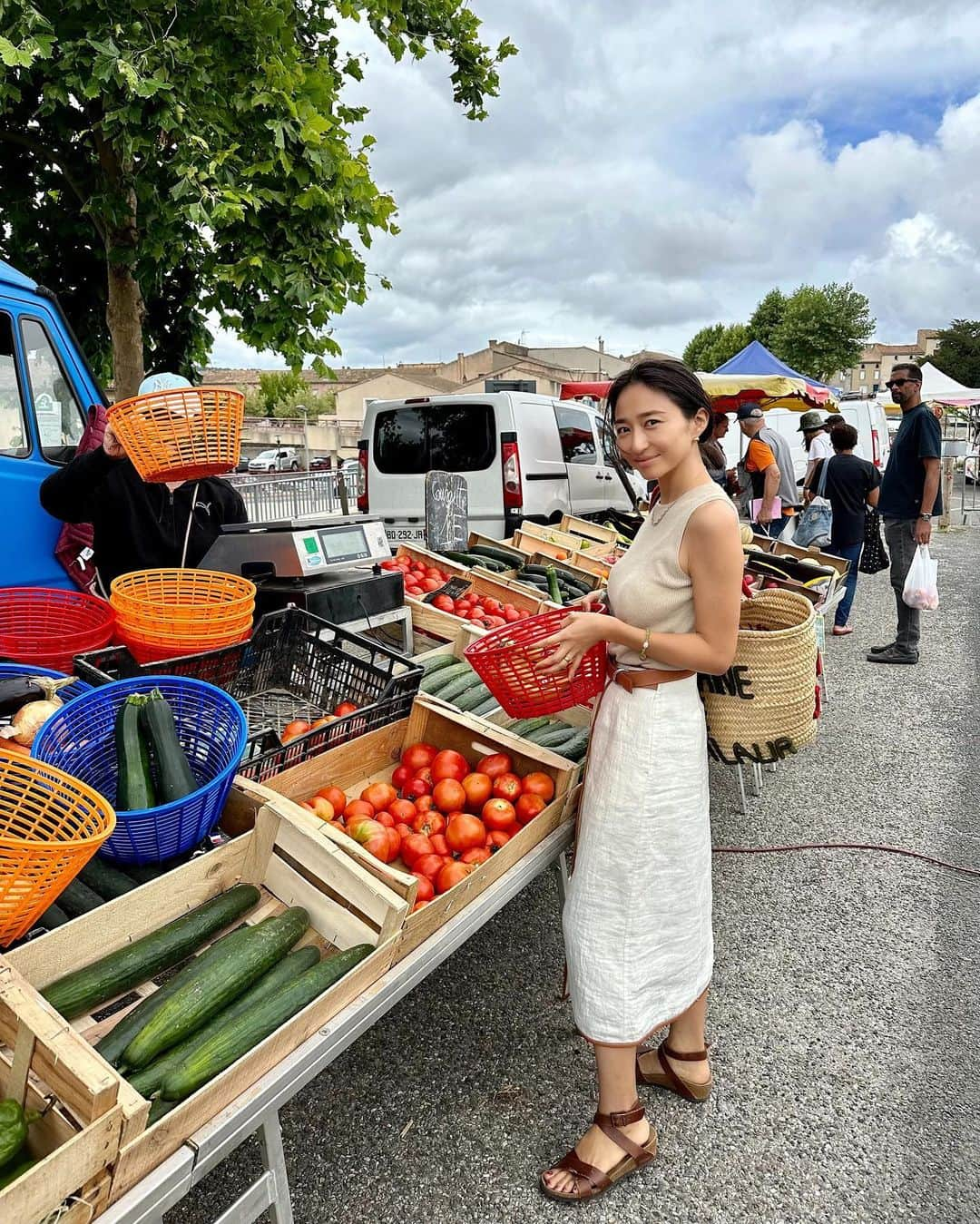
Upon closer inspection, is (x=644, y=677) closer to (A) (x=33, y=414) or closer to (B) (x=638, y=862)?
(B) (x=638, y=862)

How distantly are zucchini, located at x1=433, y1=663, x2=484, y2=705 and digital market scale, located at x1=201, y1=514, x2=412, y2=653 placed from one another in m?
0.45

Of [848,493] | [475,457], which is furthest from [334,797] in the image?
[848,493]

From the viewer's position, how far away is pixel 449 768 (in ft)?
9.37

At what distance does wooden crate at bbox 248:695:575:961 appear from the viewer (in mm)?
2027

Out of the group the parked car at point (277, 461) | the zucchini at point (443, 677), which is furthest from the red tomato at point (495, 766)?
the parked car at point (277, 461)

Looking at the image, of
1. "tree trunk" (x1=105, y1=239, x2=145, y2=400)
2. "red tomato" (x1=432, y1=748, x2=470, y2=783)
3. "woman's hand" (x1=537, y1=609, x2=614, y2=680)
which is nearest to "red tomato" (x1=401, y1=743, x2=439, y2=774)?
"red tomato" (x1=432, y1=748, x2=470, y2=783)

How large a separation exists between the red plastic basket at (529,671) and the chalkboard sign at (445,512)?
2569mm

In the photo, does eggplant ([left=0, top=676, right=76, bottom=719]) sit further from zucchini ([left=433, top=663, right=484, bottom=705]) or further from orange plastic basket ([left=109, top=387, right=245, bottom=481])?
zucchini ([left=433, top=663, right=484, bottom=705])

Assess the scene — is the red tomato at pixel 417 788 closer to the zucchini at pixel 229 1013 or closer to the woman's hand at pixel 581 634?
the zucchini at pixel 229 1013

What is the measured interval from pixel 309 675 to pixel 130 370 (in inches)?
183

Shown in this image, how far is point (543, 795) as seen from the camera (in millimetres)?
2729

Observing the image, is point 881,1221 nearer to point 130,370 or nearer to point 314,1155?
point 314,1155

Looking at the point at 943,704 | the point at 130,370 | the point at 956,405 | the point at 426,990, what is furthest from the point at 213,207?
the point at 956,405

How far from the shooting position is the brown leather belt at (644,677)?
2.09 m
